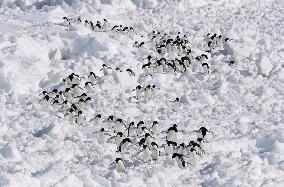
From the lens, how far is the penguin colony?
12.8m

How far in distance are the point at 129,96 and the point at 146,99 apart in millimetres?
525

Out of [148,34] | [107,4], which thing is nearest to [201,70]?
[148,34]

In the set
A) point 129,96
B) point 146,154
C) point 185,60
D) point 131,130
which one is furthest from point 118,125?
point 185,60

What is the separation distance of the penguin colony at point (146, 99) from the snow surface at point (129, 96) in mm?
221

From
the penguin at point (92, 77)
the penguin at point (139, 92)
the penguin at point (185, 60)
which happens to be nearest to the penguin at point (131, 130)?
the penguin at point (139, 92)

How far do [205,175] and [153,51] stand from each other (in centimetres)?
830

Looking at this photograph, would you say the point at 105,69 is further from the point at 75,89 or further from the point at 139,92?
the point at 139,92

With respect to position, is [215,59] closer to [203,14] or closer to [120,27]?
[120,27]

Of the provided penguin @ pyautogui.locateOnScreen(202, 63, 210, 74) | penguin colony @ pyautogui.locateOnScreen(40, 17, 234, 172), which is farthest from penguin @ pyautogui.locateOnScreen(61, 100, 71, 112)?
penguin @ pyautogui.locateOnScreen(202, 63, 210, 74)

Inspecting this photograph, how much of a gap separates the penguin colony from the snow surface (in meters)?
0.22

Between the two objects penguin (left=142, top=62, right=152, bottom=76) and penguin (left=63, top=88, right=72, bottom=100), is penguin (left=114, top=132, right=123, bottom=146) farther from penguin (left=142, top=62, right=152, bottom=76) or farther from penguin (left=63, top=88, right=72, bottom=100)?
penguin (left=142, top=62, right=152, bottom=76)

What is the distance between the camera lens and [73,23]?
21.6 meters

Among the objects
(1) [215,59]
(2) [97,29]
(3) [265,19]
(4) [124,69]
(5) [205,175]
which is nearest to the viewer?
(5) [205,175]

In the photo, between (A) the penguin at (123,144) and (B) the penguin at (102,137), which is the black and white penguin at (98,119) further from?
(A) the penguin at (123,144)
